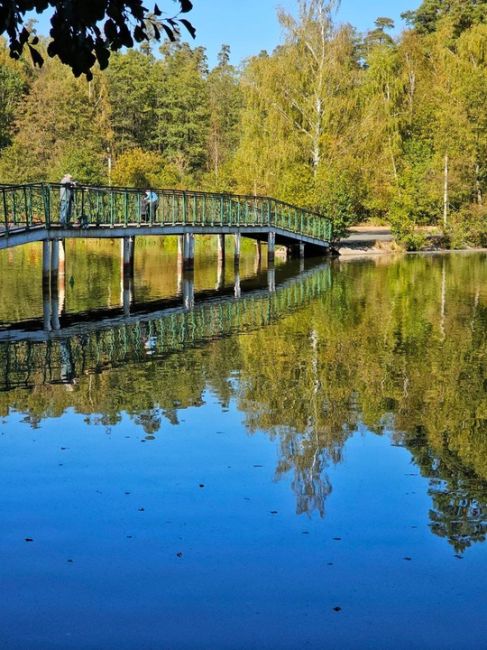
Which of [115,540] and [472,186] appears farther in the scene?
[472,186]

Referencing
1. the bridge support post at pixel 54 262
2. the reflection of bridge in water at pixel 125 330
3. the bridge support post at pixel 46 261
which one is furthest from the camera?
the bridge support post at pixel 54 262

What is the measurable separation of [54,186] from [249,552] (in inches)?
712

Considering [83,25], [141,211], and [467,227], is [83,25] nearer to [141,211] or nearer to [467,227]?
[141,211]

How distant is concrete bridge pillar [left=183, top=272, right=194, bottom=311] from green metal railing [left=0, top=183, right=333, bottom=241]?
163 centimetres

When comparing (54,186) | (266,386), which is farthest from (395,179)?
(266,386)

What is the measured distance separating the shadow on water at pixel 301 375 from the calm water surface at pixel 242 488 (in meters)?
0.04

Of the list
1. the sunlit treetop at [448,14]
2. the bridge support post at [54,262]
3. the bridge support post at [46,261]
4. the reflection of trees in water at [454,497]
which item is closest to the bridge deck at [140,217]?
the bridge support post at [46,261]

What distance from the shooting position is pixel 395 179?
156 ft

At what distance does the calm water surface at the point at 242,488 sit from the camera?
5695 millimetres

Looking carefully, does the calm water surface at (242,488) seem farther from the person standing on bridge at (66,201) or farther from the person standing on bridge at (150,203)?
the person standing on bridge at (150,203)

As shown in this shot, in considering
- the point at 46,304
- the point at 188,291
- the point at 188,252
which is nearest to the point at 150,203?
the point at 188,291

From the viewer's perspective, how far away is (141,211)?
2788 cm

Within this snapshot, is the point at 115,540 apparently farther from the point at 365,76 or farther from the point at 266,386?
the point at 365,76

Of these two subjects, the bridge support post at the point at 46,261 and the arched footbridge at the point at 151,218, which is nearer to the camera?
the arched footbridge at the point at 151,218
